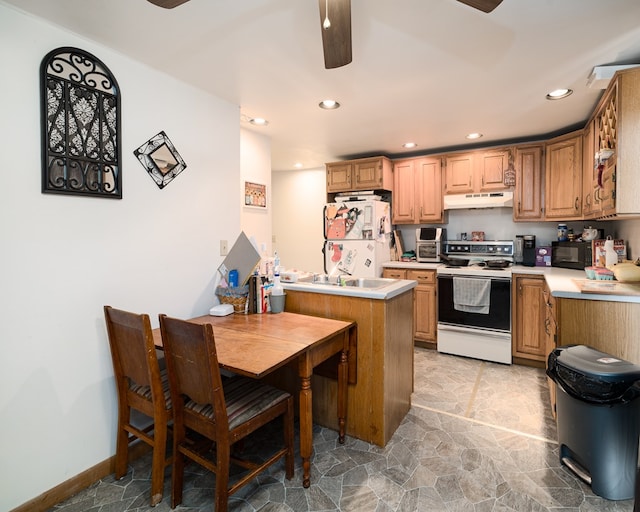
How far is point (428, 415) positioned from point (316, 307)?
3.74ft

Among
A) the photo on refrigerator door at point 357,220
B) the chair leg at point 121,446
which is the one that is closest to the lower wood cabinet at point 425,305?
the photo on refrigerator door at point 357,220

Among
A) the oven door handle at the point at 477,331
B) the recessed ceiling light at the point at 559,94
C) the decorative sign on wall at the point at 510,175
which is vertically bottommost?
the oven door handle at the point at 477,331

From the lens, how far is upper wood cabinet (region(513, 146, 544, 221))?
3.49 metres

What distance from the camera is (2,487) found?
1496 mm

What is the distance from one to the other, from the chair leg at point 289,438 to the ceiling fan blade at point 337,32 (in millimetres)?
1634

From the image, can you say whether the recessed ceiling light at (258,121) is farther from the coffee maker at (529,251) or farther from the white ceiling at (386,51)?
the coffee maker at (529,251)

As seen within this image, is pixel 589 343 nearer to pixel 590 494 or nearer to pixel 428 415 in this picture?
pixel 590 494

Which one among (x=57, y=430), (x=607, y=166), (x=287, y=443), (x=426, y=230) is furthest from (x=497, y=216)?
(x=57, y=430)

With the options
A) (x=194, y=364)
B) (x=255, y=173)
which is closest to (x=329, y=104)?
(x=255, y=173)

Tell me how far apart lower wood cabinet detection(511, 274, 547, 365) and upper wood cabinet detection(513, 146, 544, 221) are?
0.74 metres

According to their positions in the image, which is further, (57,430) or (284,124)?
(284,124)

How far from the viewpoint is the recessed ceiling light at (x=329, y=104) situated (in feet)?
8.52

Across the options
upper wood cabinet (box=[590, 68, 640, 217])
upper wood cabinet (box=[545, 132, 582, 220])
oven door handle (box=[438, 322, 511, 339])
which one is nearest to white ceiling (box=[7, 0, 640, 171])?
upper wood cabinet (box=[590, 68, 640, 217])

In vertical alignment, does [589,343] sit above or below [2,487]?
above
